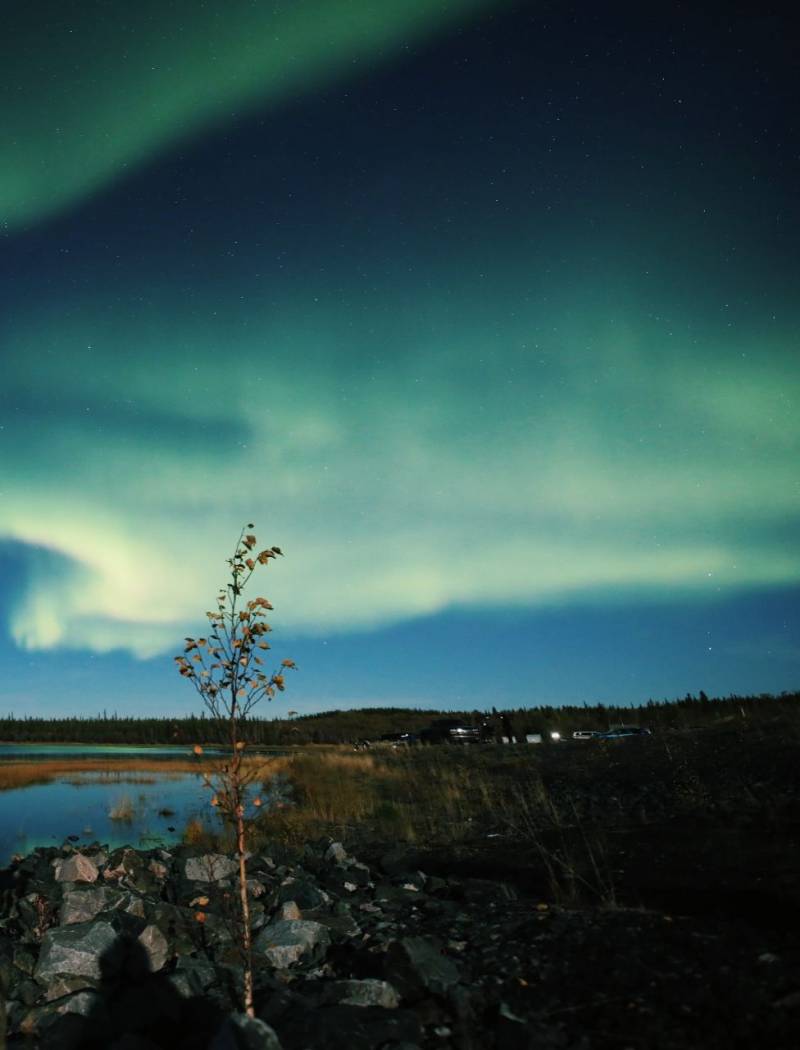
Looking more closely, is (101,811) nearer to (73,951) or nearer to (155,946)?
(155,946)

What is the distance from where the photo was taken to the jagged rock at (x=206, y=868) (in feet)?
34.6

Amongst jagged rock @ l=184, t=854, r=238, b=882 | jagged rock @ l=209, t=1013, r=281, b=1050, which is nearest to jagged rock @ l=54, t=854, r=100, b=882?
jagged rock @ l=184, t=854, r=238, b=882

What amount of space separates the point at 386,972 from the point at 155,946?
297 centimetres

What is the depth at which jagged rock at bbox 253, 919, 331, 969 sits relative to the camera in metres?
7.48

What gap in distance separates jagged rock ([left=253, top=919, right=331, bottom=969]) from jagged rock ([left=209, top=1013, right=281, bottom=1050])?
292 cm

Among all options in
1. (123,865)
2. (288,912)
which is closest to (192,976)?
(288,912)

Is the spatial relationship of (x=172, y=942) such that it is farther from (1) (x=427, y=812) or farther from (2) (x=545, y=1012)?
(1) (x=427, y=812)

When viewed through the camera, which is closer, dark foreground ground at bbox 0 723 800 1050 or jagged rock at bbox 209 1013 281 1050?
jagged rock at bbox 209 1013 281 1050

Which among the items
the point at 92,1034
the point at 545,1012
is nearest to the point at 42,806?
the point at 92,1034

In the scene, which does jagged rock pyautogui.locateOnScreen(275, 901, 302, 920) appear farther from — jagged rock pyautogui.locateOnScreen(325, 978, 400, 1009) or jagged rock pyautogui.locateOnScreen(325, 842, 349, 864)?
jagged rock pyautogui.locateOnScreen(325, 842, 349, 864)

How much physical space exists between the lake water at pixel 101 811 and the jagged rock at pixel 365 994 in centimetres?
933

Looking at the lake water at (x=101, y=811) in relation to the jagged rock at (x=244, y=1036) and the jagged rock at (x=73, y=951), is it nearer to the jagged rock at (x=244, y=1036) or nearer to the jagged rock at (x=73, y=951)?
the jagged rock at (x=73, y=951)

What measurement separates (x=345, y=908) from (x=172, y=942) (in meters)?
2.08

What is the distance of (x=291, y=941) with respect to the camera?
7.61 meters
